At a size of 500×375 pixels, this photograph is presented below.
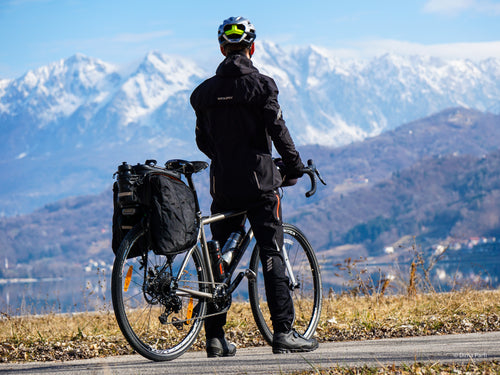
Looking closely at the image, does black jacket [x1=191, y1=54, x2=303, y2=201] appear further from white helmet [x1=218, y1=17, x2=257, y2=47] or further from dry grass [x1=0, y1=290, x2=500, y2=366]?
dry grass [x1=0, y1=290, x2=500, y2=366]

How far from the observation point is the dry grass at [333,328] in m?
5.46

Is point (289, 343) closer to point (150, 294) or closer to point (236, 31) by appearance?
point (150, 294)

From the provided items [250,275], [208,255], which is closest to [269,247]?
[250,275]

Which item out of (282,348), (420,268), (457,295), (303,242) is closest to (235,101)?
(303,242)

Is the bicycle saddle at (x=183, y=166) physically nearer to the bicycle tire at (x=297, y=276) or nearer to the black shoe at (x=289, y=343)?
the bicycle tire at (x=297, y=276)

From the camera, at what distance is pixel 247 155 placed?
189 inches

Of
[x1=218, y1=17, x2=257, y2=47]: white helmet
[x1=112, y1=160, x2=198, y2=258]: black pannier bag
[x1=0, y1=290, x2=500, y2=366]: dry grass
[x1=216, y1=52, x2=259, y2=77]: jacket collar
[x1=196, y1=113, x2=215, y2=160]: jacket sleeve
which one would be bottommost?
[x1=0, y1=290, x2=500, y2=366]: dry grass

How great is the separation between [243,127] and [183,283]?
1111mm

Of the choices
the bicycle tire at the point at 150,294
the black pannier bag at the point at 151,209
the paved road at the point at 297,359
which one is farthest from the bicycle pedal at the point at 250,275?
the black pannier bag at the point at 151,209

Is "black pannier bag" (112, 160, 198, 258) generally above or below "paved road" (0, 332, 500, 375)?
above

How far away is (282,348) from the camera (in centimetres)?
501

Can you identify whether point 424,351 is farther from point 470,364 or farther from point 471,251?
point 471,251

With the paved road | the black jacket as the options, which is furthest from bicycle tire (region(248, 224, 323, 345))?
the black jacket

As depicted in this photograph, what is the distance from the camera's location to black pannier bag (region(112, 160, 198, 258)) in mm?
4371
